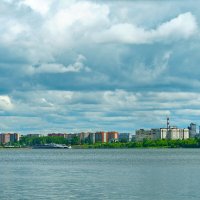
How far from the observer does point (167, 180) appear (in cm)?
7631

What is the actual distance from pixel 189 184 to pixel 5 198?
Result: 71.6 feet

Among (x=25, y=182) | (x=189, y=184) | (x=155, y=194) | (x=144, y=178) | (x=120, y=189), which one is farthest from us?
(x=144, y=178)

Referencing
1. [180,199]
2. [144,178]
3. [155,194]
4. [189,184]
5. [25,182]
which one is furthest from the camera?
[144,178]

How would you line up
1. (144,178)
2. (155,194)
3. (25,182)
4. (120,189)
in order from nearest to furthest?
(155,194), (120,189), (25,182), (144,178)

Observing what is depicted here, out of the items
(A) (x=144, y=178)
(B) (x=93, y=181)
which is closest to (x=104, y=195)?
(B) (x=93, y=181)

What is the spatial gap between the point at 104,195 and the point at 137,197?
3224 mm

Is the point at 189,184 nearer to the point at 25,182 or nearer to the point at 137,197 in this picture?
the point at 137,197

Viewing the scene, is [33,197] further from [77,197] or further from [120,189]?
[120,189]

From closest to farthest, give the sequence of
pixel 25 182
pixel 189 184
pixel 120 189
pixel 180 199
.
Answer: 1. pixel 180 199
2. pixel 120 189
3. pixel 189 184
4. pixel 25 182

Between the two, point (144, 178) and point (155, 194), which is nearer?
point (155, 194)

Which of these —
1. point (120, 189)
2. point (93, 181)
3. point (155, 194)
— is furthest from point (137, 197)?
point (93, 181)

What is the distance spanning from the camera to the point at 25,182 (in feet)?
245

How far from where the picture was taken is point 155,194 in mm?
59812

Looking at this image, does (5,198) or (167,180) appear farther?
(167,180)
